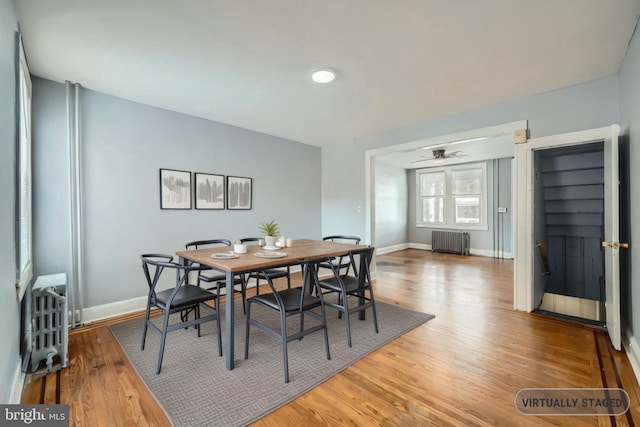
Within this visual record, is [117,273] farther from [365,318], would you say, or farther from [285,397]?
[365,318]

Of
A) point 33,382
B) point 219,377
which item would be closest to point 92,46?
point 33,382

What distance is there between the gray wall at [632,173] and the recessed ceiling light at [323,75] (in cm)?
220

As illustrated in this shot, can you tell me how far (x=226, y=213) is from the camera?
4.14 meters

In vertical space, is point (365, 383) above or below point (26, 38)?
below

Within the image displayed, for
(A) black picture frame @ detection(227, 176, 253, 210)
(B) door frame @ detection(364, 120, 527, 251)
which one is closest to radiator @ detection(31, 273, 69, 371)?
(A) black picture frame @ detection(227, 176, 253, 210)

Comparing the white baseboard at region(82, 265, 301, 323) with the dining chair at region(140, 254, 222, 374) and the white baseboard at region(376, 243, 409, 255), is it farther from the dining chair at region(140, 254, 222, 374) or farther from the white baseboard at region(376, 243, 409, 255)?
the white baseboard at region(376, 243, 409, 255)

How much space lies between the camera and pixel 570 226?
4.18m

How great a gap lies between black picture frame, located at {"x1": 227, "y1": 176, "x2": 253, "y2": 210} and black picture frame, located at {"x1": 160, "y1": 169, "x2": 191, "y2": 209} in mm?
591

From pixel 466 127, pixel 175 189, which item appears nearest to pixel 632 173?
pixel 466 127

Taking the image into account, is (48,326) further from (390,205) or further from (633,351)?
(390,205)

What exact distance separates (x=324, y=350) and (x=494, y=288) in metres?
3.17

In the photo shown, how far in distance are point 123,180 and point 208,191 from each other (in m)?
0.99

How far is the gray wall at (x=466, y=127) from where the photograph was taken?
109 inches

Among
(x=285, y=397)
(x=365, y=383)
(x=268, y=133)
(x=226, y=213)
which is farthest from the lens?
(x=268, y=133)
